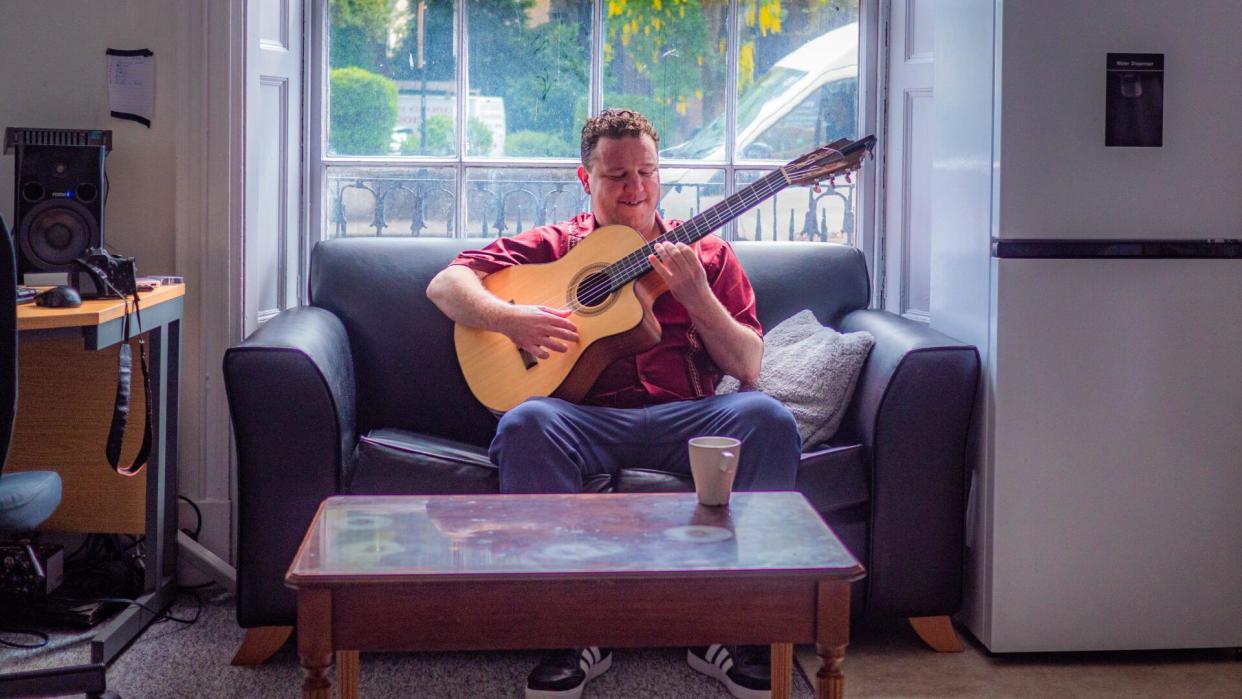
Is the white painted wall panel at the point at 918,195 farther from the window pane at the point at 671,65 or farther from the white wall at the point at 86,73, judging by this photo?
the white wall at the point at 86,73

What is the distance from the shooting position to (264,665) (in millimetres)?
2199

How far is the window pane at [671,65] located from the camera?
3.03 m

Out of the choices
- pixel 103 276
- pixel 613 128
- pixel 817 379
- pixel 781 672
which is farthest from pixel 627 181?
pixel 781 672

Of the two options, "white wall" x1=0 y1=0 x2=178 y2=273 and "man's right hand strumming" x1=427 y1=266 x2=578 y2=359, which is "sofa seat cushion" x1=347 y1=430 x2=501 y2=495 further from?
"white wall" x1=0 y1=0 x2=178 y2=273

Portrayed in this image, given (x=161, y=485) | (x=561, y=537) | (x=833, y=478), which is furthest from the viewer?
(x=161, y=485)

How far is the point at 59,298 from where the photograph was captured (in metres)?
2.01

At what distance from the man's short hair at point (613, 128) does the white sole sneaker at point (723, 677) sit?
1.04 metres

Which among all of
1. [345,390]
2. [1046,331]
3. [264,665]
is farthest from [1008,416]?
[264,665]

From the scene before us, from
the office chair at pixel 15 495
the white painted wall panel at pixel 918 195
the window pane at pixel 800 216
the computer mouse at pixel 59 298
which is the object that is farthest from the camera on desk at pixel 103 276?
the white painted wall panel at pixel 918 195

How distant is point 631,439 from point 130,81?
1.42 m

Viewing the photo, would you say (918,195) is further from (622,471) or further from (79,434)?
(79,434)

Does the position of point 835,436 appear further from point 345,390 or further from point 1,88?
point 1,88

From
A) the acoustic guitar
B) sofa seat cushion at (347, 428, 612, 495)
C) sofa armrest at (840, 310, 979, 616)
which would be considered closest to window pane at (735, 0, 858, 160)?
the acoustic guitar

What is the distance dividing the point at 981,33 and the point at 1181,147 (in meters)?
0.42
